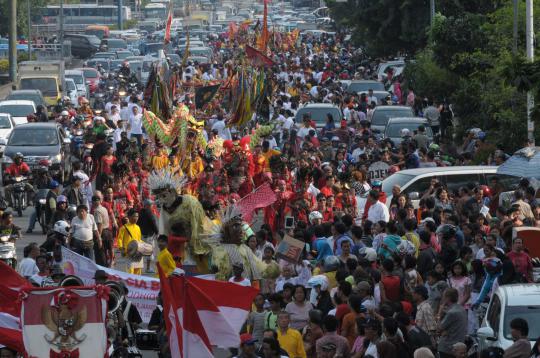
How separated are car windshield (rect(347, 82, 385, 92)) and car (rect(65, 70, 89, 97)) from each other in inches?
438

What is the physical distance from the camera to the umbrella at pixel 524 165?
854 inches

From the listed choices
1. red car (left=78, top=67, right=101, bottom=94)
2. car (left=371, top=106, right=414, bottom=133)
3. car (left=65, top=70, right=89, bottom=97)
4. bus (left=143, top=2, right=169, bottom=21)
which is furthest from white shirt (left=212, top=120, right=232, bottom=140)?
bus (left=143, top=2, right=169, bottom=21)

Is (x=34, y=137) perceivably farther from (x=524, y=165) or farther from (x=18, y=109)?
(x=524, y=165)

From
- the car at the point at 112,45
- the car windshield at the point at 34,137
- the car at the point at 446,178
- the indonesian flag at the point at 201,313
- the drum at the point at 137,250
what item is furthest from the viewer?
the car at the point at 112,45

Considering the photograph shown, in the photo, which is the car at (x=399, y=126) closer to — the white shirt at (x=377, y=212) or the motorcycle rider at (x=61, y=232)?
the white shirt at (x=377, y=212)

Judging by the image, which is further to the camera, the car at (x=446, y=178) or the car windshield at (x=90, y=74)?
the car windshield at (x=90, y=74)

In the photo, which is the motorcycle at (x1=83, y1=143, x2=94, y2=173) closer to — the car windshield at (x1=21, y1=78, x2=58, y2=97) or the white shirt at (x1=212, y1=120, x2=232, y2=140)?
the white shirt at (x1=212, y1=120, x2=232, y2=140)

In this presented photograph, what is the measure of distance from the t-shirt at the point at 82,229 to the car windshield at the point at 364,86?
82.7 ft

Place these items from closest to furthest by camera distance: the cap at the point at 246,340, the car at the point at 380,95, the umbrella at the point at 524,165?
the cap at the point at 246,340, the umbrella at the point at 524,165, the car at the point at 380,95

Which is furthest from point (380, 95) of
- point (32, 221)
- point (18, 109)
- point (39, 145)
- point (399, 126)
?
point (32, 221)

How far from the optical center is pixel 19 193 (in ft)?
94.3

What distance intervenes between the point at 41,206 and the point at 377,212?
287 inches

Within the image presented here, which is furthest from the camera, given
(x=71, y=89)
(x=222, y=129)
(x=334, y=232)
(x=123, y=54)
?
(x=123, y=54)

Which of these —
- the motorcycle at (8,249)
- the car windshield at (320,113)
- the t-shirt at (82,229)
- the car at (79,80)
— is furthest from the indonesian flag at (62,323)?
the car at (79,80)
